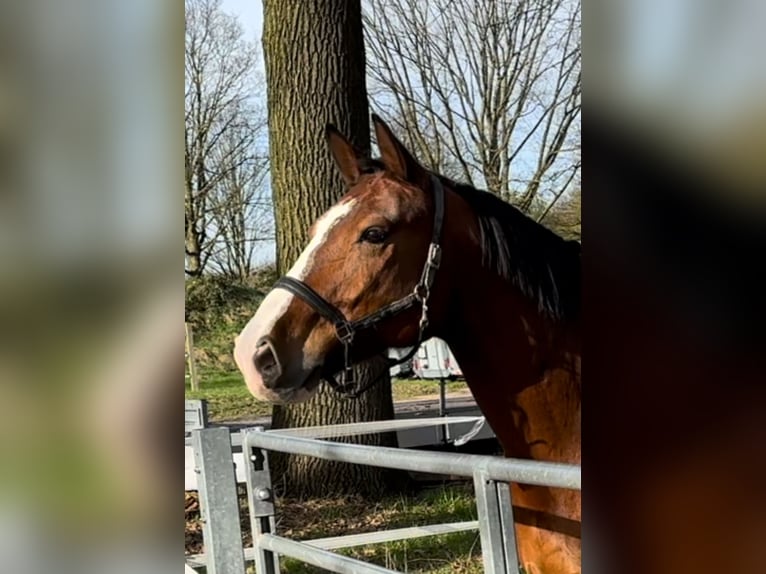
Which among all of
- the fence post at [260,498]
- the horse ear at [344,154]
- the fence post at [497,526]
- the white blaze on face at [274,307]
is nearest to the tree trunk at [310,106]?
the horse ear at [344,154]

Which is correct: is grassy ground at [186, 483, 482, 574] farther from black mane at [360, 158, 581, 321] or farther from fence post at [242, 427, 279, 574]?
black mane at [360, 158, 581, 321]

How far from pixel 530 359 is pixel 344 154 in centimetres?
80

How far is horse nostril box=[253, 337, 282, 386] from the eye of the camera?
1714 mm

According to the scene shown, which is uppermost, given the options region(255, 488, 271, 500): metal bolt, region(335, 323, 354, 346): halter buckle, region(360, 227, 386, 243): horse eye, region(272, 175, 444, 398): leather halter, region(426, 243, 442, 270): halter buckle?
region(360, 227, 386, 243): horse eye

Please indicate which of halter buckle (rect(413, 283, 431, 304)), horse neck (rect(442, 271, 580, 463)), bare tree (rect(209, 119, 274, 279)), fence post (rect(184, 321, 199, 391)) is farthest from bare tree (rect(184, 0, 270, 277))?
horse neck (rect(442, 271, 580, 463))

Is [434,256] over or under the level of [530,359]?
over

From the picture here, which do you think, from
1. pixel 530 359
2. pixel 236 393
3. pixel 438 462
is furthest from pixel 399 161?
pixel 236 393

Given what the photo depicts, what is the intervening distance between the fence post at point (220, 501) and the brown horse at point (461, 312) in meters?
0.46

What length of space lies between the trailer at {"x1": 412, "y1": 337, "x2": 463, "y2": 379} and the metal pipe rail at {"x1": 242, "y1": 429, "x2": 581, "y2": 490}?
31 cm

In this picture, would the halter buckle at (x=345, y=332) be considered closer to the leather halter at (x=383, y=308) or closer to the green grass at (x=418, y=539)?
the leather halter at (x=383, y=308)

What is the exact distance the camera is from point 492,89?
6.50ft

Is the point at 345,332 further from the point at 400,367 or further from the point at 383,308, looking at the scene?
the point at 400,367
